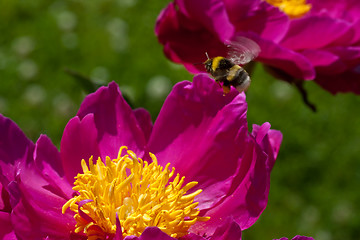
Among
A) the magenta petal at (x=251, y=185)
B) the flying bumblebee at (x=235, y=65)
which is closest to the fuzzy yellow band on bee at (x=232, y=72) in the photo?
the flying bumblebee at (x=235, y=65)

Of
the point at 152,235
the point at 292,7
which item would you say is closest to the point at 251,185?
the point at 152,235

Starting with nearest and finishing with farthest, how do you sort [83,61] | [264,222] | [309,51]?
[309,51] < [264,222] < [83,61]

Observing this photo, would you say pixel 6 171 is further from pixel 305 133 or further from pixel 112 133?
pixel 305 133

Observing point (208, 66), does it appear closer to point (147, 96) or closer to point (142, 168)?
point (142, 168)

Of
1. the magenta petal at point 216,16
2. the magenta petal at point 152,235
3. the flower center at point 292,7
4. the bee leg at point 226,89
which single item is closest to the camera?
the magenta petal at point 152,235

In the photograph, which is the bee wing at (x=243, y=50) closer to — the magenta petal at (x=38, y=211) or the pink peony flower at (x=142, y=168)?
the pink peony flower at (x=142, y=168)

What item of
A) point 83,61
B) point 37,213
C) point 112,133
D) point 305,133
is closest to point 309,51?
point 112,133
